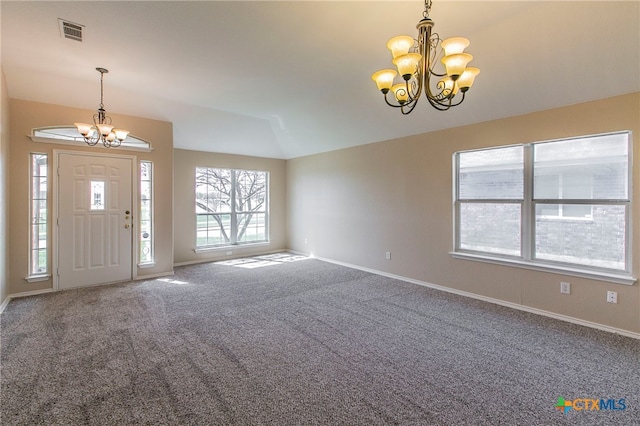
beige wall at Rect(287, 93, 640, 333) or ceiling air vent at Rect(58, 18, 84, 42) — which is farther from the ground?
ceiling air vent at Rect(58, 18, 84, 42)

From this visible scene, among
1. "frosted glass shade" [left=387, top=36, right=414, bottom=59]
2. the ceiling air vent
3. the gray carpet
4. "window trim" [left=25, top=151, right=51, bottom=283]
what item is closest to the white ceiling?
the ceiling air vent

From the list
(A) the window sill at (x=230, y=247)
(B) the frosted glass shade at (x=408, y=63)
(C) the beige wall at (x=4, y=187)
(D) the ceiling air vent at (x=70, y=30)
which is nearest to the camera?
(B) the frosted glass shade at (x=408, y=63)

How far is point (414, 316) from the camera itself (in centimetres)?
355

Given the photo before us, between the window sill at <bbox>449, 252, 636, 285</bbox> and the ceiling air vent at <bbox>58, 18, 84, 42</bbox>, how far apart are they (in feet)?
17.1

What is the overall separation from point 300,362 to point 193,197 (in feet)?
16.6

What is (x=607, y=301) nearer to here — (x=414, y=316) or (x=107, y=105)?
(x=414, y=316)

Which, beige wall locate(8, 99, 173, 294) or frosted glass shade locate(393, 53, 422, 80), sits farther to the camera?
beige wall locate(8, 99, 173, 294)

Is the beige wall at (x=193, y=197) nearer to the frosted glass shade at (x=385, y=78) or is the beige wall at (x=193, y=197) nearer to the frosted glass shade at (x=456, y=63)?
the frosted glass shade at (x=385, y=78)

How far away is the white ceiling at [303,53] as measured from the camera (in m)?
2.59

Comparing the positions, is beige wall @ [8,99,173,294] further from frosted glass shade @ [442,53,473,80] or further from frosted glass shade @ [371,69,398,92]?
frosted glass shade @ [442,53,473,80]

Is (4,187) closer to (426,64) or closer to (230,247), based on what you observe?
(230,247)

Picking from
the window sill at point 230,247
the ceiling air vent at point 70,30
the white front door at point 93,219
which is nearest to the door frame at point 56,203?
the white front door at point 93,219

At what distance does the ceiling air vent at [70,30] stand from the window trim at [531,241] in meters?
4.75

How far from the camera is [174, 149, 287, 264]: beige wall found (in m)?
6.36
